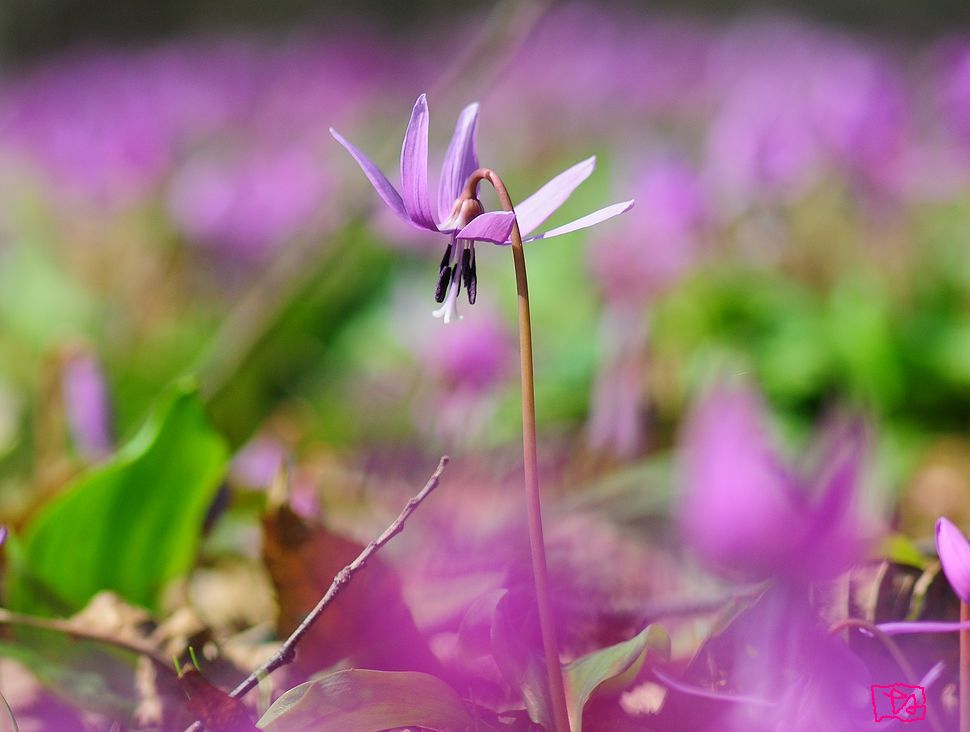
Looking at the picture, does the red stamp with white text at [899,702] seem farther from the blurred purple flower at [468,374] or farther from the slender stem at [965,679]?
the blurred purple flower at [468,374]

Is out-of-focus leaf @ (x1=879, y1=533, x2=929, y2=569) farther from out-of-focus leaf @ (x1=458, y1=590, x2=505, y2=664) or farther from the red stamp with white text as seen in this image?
out-of-focus leaf @ (x1=458, y1=590, x2=505, y2=664)

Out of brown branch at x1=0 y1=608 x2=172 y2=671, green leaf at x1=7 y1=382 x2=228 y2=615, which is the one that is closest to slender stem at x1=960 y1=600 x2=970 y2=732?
brown branch at x1=0 y1=608 x2=172 y2=671

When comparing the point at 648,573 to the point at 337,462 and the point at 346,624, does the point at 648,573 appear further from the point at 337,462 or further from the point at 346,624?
the point at 337,462

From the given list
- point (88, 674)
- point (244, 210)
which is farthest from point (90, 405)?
point (244, 210)

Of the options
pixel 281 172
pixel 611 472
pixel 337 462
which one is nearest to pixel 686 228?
pixel 611 472

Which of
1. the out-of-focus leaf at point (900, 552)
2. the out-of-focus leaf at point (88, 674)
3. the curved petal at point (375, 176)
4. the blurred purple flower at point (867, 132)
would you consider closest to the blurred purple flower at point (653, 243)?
the blurred purple flower at point (867, 132)
